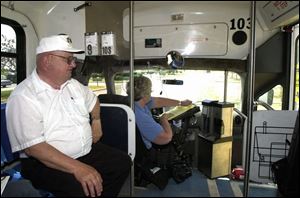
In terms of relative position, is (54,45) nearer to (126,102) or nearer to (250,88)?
(126,102)

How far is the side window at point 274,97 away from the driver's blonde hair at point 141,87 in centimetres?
112

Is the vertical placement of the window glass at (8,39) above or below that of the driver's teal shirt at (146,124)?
above

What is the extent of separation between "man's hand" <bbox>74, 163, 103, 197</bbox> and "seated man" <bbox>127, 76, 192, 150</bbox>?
849 millimetres

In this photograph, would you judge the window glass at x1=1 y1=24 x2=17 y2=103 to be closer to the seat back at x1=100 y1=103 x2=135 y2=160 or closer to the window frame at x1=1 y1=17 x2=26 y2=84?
the window frame at x1=1 y1=17 x2=26 y2=84

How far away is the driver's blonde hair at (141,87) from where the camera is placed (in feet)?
8.20

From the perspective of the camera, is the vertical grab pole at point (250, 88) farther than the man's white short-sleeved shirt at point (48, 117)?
Yes

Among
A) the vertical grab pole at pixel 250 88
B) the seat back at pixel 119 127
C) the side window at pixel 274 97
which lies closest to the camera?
the vertical grab pole at pixel 250 88

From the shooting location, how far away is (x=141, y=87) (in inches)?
99.1

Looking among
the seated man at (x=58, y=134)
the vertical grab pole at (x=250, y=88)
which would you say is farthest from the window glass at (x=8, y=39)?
the vertical grab pole at (x=250, y=88)

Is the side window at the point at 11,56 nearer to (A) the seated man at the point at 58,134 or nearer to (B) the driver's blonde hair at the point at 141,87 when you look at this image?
(A) the seated man at the point at 58,134

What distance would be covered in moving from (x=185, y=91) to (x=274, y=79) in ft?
2.94

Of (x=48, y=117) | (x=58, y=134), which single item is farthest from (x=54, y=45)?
(x=58, y=134)

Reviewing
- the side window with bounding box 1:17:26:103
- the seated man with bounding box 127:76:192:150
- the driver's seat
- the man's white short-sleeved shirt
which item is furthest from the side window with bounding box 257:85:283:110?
the side window with bounding box 1:17:26:103

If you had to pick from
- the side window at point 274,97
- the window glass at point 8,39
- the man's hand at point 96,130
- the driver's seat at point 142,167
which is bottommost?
the driver's seat at point 142,167
